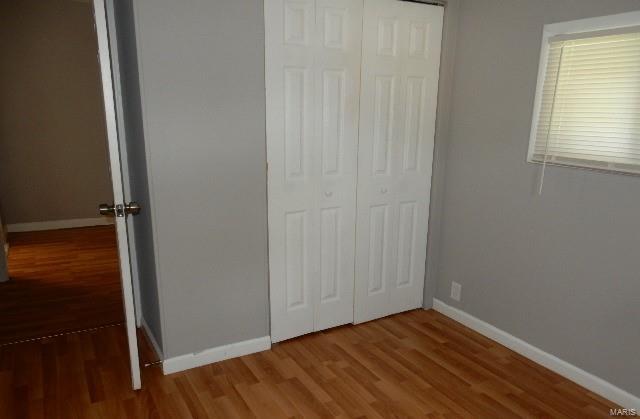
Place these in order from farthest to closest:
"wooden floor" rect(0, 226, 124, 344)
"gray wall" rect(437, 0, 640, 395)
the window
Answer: "wooden floor" rect(0, 226, 124, 344) → "gray wall" rect(437, 0, 640, 395) → the window

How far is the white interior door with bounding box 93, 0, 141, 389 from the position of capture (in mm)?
1769

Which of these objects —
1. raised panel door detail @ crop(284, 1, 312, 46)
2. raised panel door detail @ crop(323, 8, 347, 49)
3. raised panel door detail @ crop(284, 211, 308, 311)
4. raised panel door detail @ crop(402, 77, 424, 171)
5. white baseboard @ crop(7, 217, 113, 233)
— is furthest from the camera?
white baseboard @ crop(7, 217, 113, 233)

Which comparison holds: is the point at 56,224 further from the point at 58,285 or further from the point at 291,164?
the point at 291,164

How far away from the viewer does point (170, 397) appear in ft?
6.89

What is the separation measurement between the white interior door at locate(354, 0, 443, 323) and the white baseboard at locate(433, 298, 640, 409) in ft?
1.08

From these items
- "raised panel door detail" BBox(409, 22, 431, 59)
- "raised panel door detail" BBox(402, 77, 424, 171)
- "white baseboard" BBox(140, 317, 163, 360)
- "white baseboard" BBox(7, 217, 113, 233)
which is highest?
"raised panel door detail" BBox(409, 22, 431, 59)

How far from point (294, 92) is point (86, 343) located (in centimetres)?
192

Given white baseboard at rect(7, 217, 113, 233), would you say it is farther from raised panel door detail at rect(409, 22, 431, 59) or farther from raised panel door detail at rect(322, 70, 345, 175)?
raised panel door detail at rect(409, 22, 431, 59)

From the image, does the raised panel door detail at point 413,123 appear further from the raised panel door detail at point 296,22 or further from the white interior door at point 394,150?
the raised panel door detail at point 296,22

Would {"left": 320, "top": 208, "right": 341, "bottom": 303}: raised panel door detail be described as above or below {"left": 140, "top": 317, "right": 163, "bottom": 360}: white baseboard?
above

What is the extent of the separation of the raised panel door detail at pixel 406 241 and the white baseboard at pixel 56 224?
4.00 m

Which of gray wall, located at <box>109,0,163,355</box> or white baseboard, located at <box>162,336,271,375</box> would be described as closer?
gray wall, located at <box>109,0,163,355</box>

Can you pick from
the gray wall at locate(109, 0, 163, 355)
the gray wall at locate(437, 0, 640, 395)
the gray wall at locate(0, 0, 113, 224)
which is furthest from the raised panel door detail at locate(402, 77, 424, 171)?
the gray wall at locate(0, 0, 113, 224)

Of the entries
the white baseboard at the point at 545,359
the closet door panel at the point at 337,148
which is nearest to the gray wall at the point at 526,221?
the white baseboard at the point at 545,359
